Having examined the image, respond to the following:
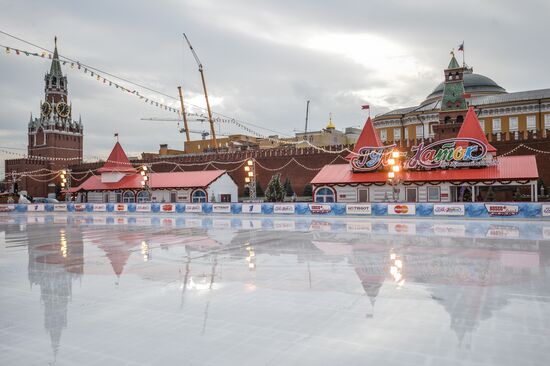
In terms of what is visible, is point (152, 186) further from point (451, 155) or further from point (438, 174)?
point (451, 155)

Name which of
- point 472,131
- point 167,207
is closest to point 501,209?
point 472,131

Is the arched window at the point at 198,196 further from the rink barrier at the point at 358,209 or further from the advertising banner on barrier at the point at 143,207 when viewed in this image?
the advertising banner on barrier at the point at 143,207

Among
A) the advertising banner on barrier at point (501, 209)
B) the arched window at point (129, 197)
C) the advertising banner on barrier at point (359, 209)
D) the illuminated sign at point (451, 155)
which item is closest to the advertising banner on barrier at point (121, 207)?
the arched window at point (129, 197)

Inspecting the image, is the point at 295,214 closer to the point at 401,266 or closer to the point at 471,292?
the point at 401,266

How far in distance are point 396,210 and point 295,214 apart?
737 cm

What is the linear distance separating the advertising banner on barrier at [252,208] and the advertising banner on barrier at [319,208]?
4.08m

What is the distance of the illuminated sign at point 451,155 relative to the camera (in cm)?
3200

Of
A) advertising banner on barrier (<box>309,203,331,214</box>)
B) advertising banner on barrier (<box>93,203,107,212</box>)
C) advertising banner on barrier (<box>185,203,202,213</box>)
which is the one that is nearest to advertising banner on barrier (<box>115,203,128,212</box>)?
advertising banner on barrier (<box>93,203,107,212</box>)

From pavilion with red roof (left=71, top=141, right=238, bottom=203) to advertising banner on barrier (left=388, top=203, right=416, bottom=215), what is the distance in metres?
18.4

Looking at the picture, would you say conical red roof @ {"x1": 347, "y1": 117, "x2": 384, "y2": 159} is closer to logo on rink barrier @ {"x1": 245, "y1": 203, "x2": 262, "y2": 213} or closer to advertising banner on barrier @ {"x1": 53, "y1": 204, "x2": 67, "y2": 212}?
logo on rink barrier @ {"x1": 245, "y1": 203, "x2": 262, "y2": 213}

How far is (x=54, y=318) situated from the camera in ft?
24.8

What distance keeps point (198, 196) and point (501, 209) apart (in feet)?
86.0

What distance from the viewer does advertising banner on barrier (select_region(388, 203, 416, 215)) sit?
2870 centimetres

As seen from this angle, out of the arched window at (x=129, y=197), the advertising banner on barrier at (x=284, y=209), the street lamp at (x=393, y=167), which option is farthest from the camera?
the arched window at (x=129, y=197)
